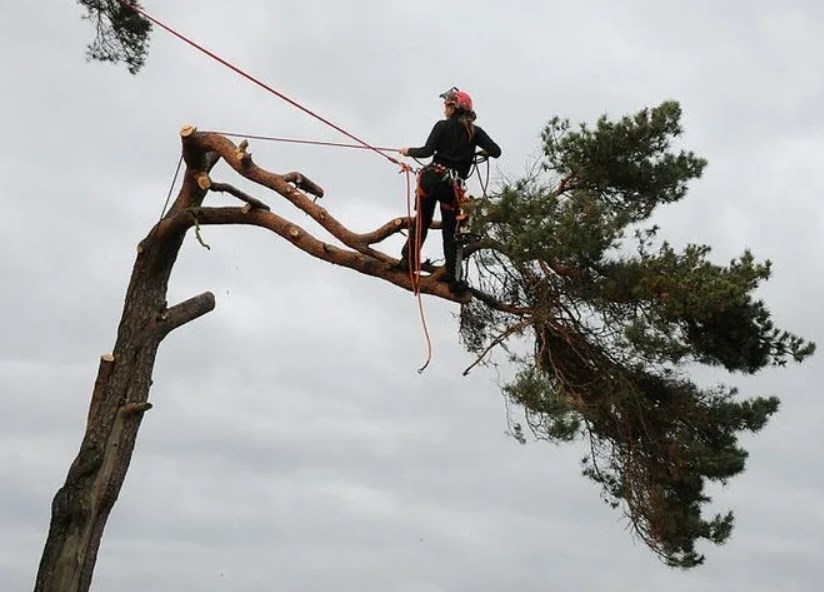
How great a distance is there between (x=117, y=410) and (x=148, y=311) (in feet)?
3.17

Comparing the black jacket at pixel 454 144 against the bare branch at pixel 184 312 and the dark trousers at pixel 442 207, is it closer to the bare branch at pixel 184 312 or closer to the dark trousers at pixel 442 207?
the dark trousers at pixel 442 207

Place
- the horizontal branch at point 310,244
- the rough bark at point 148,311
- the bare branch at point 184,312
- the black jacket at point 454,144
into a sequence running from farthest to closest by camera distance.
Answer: the bare branch at point 184,312 < the rough bark at point 148,311 < the horizontal branch at point 310,244 < the black jacket at point 454,144

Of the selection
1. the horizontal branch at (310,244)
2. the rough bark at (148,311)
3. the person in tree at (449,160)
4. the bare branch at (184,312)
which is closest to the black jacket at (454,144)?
the person in tree at (449,160)

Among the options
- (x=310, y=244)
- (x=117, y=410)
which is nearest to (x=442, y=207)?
(x=310, y=244)

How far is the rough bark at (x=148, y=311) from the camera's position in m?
11.5

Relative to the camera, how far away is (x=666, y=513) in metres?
11.6

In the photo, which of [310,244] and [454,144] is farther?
[310,244]

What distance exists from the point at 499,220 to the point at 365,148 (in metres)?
1.29

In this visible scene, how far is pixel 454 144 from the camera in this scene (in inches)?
428

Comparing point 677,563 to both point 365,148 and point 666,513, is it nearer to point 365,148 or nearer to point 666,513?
point 666,513

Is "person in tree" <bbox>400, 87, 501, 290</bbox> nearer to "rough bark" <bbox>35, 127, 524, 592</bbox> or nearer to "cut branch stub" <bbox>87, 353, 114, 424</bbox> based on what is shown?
"rough bark" <bbox>35, 127, 524, 592</bbox>

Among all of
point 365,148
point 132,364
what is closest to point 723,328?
Result: point 365,148

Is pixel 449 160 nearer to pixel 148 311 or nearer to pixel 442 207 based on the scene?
pixel 442 207

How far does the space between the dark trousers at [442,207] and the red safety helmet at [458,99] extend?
549 millimetres
